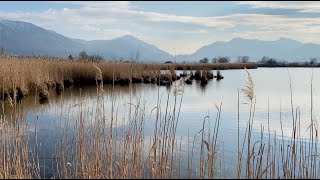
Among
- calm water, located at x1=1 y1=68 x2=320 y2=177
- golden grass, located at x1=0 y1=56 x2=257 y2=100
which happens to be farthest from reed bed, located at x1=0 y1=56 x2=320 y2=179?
golden grass, located at x1=0 y1=56 x2=257 y2=100

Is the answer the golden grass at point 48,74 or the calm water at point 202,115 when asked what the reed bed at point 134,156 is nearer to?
the calm water at point 202,115

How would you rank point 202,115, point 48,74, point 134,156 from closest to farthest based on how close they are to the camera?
point 134,156
point 202,115
point 48,74

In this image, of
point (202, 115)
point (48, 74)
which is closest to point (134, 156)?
point (202, 115)

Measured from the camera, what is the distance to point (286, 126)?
33.2 feet

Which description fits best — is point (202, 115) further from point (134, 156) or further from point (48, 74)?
point (48, 74)

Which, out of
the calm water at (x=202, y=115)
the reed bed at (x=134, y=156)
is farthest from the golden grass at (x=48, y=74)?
the reed bed at (x=134, y=156)

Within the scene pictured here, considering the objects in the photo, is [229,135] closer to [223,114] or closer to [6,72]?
[223,114]

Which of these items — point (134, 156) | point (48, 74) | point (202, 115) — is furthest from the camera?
point (48, 74)

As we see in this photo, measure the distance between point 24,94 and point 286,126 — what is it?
9855 millimetres

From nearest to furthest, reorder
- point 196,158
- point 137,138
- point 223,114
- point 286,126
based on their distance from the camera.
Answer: point 137,138 < point 196,158 < point 286,126 < point 223,114

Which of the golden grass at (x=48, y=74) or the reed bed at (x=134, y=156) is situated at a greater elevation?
the golden grass at (x=48, y=74)

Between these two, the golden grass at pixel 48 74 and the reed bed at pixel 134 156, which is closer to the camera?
the reed bed at pixel 134 156

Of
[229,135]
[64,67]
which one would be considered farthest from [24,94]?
[229,135]

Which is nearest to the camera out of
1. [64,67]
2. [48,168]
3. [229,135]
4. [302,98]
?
[48,168]
